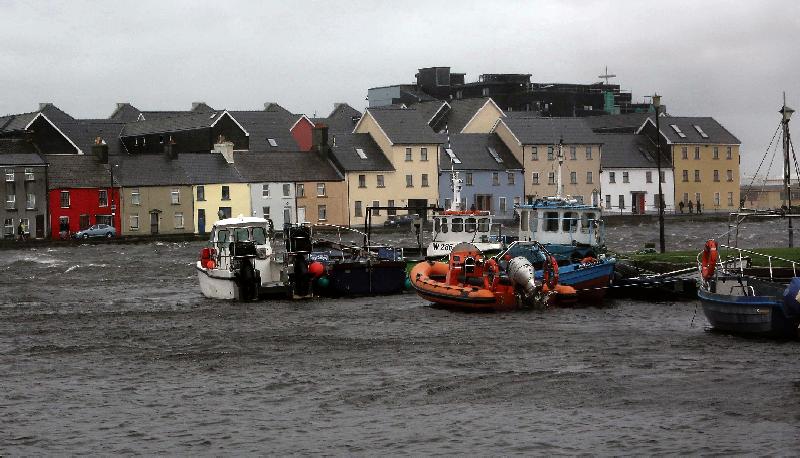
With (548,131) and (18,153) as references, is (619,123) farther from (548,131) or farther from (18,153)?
(18,153)

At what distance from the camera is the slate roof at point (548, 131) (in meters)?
116

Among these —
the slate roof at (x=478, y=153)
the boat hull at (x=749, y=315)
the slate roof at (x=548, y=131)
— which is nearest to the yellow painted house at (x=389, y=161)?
the slate roof at (x=478, y=153)

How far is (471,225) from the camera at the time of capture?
53594mm

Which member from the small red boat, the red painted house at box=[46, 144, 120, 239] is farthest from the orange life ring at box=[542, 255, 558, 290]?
the red painted house at box=[46, 144, 120, 239]

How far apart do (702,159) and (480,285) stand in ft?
274

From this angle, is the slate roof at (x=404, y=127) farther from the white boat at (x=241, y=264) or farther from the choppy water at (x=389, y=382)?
the choppy water at (x=389, y=382)

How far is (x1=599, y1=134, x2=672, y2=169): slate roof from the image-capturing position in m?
119

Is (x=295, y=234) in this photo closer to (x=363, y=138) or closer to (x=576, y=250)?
(x=576, y=250)

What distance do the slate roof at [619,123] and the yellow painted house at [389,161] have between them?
26.5 meters

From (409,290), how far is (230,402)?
22899 millimetres

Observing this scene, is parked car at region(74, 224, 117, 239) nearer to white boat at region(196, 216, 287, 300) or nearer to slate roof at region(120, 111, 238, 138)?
slate roof at region(120, 111, 238, 138)

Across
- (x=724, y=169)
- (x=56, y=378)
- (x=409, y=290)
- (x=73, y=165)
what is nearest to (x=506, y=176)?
(x=724, y=169)

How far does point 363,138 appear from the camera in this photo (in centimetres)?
11262

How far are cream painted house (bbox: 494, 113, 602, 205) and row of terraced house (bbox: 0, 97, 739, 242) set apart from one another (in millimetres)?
116
